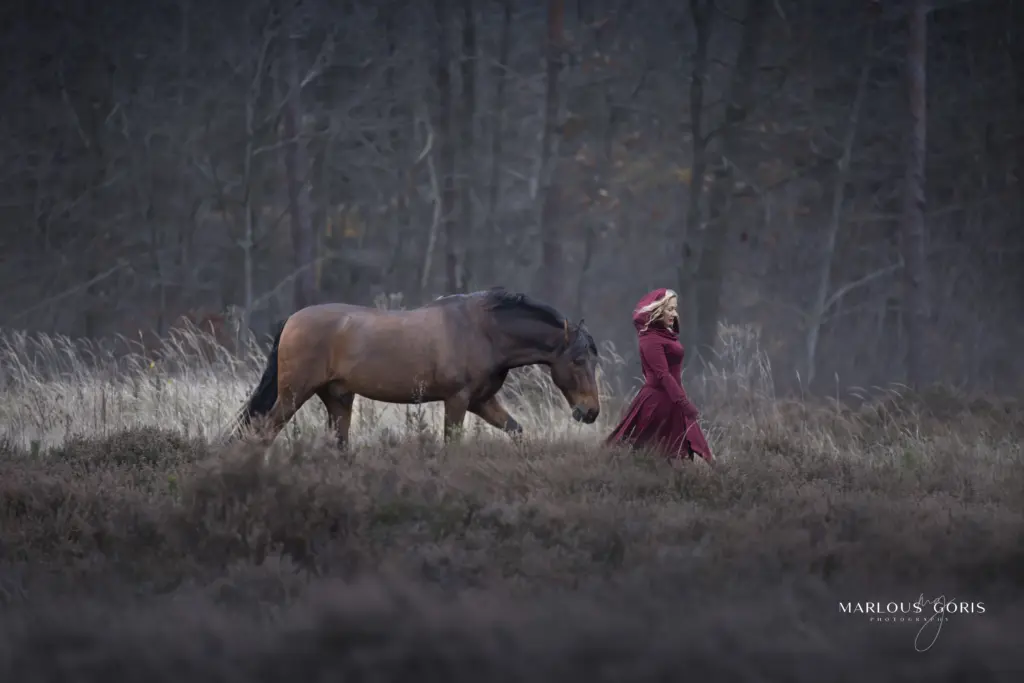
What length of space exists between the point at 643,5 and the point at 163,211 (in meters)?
12.9

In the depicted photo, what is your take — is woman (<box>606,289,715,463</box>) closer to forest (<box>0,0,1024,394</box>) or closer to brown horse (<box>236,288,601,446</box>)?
brown horse (<box>236,288,601,446</box>)

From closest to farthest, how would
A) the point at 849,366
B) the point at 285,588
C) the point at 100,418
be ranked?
the point at 285,588
the point at 100,418
the point at 849,366

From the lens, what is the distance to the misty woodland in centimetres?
520

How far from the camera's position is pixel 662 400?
9.19m

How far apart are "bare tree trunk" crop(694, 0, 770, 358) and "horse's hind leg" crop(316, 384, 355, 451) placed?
10782mm

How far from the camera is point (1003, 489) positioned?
8.44m

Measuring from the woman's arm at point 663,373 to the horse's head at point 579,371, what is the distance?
89 centimetres

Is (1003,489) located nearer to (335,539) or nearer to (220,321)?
(335,539)

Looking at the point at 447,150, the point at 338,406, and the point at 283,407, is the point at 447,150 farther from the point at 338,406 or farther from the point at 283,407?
the point at 283,407

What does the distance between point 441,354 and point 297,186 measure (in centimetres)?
1317

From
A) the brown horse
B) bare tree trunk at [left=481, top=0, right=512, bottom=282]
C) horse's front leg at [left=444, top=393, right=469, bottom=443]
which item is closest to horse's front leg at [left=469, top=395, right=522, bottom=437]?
the brown horse

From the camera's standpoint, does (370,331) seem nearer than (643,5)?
Yes

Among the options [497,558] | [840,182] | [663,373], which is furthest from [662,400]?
[840,182]

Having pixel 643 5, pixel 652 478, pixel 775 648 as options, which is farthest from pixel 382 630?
pixel 643 5
